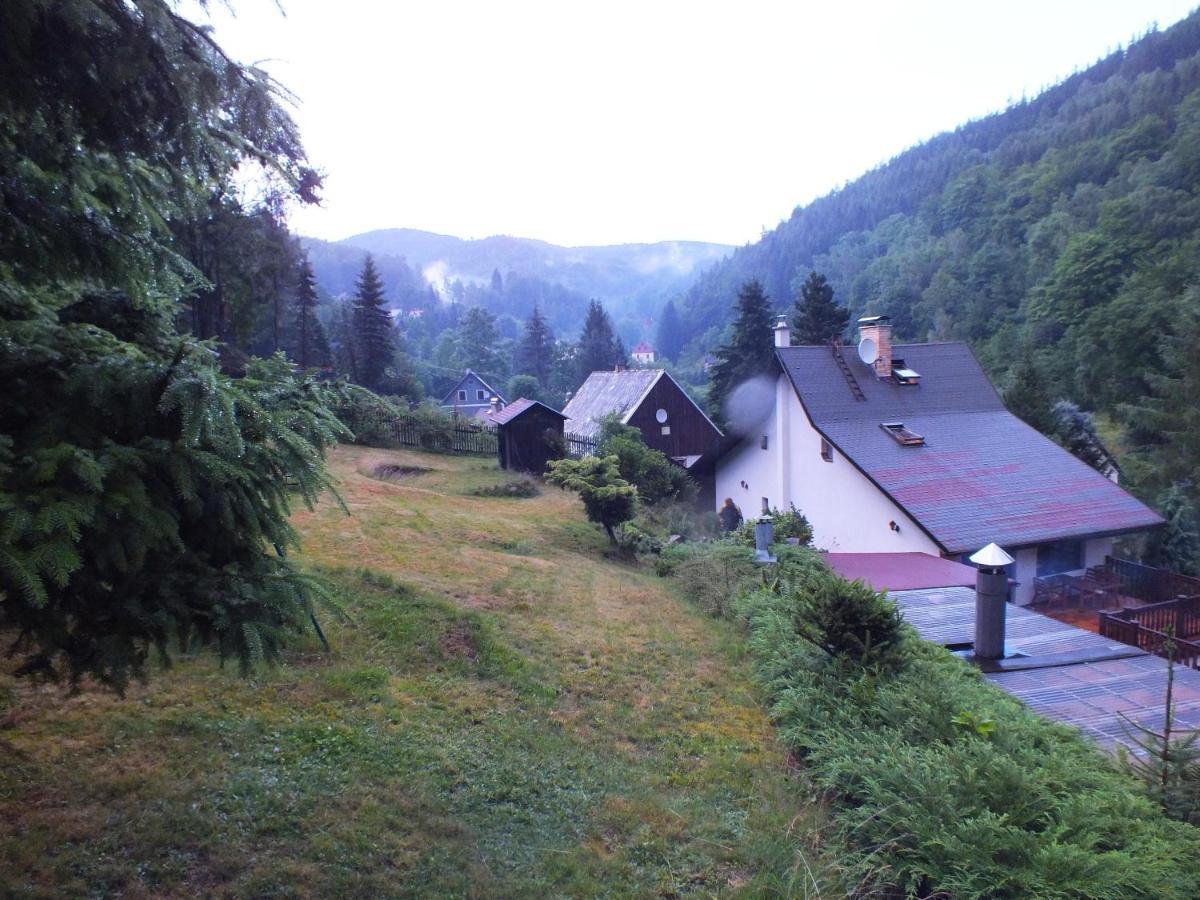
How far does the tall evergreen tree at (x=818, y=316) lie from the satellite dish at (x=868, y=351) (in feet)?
57.4

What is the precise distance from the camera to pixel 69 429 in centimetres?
294

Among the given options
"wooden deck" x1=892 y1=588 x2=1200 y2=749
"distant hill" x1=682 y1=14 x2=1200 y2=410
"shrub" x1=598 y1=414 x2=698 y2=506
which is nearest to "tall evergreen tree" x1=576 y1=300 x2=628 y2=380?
"distant hill" x1=682 y1=14 x2=1200 y2=410

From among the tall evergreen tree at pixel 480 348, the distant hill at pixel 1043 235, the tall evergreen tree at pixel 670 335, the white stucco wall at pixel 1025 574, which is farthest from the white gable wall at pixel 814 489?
the tall evergreen tree at pixel 670 335

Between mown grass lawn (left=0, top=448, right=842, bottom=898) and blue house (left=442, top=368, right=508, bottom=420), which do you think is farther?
blue house (left=442, top=368, right=508, bottom=420)

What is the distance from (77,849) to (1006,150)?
102238mm

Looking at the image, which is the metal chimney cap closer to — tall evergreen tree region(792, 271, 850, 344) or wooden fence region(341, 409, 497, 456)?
wooden fence region(341, 409, 497, 456)

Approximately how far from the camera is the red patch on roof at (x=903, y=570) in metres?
10.8

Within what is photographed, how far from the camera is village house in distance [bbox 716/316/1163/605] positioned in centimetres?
1391

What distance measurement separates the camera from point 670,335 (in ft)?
344

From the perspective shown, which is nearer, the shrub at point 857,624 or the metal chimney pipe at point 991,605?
the shrub at point 857,624

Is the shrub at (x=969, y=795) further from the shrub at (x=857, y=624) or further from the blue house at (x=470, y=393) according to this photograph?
the blue house at (x=470, y=393)

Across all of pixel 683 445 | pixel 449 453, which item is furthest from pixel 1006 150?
pixel 449 453

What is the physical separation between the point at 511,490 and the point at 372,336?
2093 centimetres

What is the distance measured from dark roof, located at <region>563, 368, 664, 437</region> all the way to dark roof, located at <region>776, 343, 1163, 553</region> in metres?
9.93
